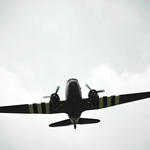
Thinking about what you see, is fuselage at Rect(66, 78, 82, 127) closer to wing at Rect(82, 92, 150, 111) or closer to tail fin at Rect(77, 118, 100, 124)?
tail fin at Rect(77, 118, 100, 124)

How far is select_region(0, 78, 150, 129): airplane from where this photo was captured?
25312mm

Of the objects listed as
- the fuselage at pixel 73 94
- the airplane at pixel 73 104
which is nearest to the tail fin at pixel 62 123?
the airplane at pixel 73 104

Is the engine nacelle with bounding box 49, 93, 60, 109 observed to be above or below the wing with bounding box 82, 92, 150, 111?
above

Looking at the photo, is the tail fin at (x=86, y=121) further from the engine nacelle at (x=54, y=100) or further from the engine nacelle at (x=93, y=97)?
the engine nacelle at (x=54, y=100)

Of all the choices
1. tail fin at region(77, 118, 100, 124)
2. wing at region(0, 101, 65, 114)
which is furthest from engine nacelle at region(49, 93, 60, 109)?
tail fin at region(77, 118, 100, 124)

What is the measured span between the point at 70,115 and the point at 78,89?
4703mm

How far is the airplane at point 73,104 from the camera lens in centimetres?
2531

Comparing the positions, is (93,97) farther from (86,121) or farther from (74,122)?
(86,121)

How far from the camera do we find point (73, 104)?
2650 centimetres

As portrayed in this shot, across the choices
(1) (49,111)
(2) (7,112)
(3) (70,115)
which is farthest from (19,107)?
(3) (70,115)

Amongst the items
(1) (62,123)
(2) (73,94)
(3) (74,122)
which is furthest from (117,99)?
(2) (73,94)

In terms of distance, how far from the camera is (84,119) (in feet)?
101

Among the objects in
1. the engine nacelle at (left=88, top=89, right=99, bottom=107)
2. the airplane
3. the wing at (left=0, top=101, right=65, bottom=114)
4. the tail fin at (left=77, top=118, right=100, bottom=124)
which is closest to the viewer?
the airplane

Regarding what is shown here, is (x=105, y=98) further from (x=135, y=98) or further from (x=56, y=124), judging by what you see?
(x=56, y=124)
